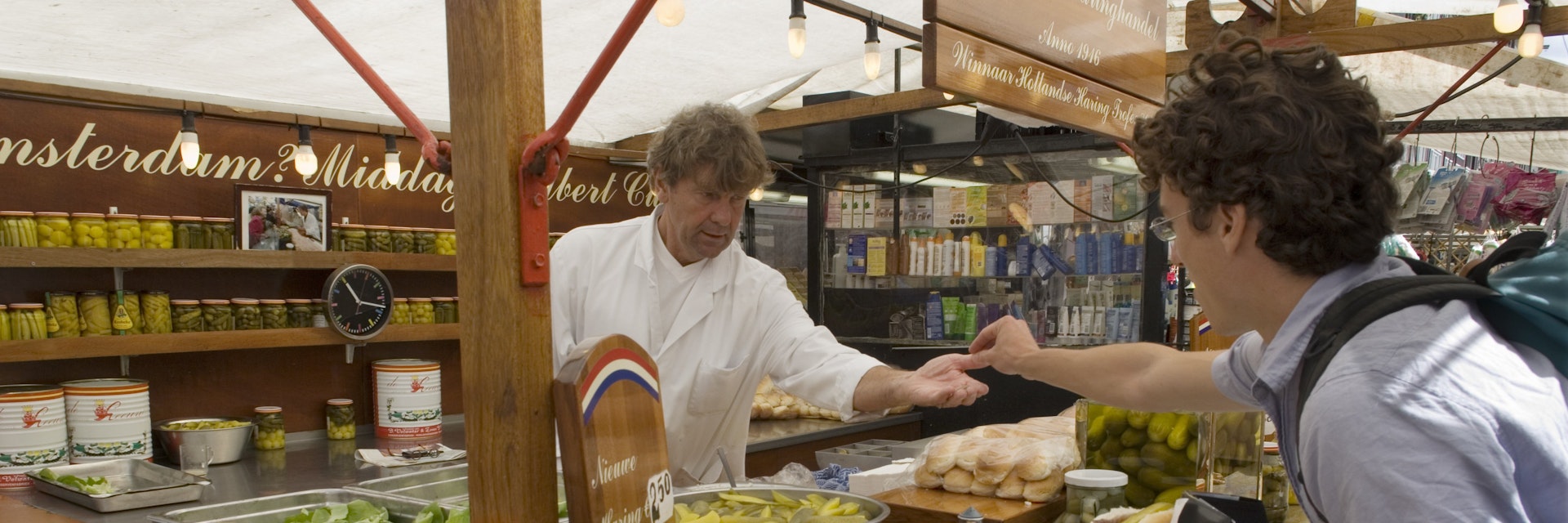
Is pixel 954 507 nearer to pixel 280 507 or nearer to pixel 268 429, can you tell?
pixel 280 507

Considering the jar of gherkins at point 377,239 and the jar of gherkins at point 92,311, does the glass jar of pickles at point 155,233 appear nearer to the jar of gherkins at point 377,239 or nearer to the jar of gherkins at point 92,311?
the jar of gherkins at point 92,311

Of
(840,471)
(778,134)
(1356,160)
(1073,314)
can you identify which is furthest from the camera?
(778,134)

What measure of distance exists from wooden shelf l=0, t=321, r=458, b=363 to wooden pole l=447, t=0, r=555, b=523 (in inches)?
145

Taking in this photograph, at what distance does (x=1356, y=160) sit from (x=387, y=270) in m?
4.75

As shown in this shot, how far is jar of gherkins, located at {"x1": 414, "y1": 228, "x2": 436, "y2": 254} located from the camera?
523 centimetres

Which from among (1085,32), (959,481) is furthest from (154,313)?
(1085,32)

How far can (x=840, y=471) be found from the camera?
3430 mm

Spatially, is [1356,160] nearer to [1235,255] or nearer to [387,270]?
[1235,255]

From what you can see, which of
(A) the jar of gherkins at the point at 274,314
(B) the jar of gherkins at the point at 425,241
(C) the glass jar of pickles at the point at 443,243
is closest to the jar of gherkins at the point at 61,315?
(A) the jar of gherkins at the point at 274,314

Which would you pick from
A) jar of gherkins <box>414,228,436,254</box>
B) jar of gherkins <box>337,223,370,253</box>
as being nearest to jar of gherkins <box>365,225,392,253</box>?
jar of gherkins <box>337,223,370,253</box>

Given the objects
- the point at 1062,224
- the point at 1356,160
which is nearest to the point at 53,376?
the point at 1356,160

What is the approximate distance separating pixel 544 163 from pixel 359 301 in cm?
413

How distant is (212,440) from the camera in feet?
13.7

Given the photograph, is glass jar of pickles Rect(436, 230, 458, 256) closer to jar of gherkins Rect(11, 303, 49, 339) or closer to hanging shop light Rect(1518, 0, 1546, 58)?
jar of gherkins Rect(11, 303, 49, 339)
